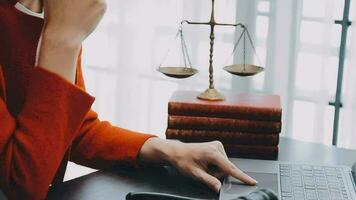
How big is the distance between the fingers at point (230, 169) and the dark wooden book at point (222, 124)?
6.9 inches

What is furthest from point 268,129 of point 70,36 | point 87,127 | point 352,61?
point 352,61

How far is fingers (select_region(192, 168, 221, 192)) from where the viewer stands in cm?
115

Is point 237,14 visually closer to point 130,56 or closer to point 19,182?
point 130,56

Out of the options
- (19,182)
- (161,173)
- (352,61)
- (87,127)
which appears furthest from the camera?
(352,61)

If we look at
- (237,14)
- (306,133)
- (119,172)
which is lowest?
(306,133)

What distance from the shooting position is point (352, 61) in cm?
217

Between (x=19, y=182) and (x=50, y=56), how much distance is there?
0.22 meters

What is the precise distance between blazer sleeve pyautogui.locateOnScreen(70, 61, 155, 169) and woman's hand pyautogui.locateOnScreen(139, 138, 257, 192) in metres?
0.03

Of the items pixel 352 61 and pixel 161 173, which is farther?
pixel 352 61

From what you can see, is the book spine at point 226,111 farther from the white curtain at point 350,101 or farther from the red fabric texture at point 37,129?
the white curtain at point 350,101

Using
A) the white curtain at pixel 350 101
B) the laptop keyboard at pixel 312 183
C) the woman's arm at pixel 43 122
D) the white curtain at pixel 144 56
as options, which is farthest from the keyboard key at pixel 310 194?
the white curtain at pixel 144 56

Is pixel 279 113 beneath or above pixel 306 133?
above

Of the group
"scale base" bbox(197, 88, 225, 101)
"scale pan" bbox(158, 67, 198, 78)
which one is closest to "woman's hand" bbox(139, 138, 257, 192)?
"scale base" bbox(197, 88, 225, 101)

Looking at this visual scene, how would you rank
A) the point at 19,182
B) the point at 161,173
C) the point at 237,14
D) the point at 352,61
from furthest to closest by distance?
1. the point at 237,14
2. the point at 352,61
3. the point at 161,173
4. the point at 19,182
